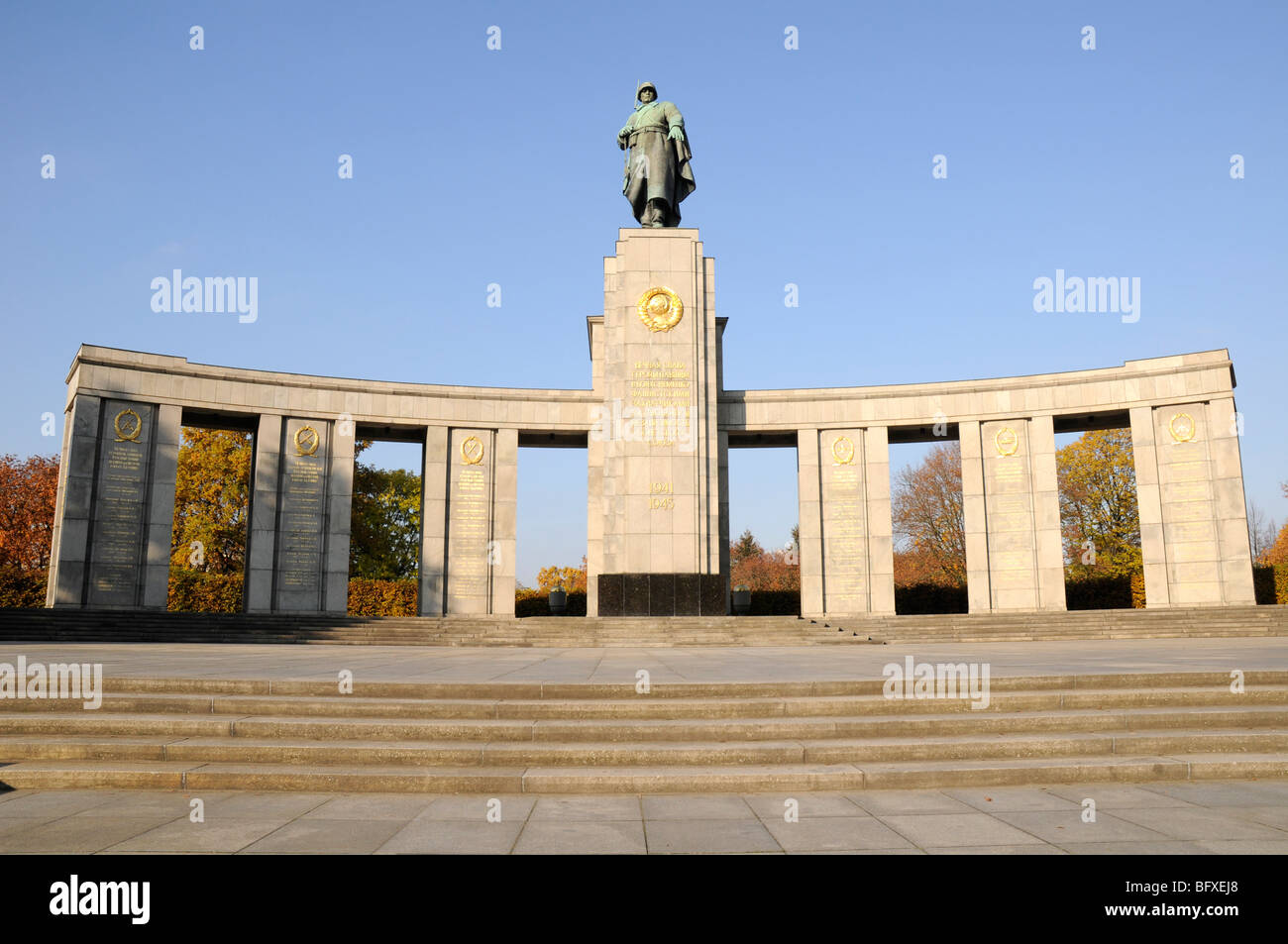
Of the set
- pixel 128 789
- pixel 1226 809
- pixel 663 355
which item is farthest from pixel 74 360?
pixel 1226 809

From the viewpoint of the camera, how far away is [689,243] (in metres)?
31.4

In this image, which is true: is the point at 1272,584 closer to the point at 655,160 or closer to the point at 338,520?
the point at 655,160

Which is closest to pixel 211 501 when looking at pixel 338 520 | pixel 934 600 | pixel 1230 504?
pixel 338 520

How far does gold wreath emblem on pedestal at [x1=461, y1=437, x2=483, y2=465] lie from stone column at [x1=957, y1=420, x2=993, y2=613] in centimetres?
2013

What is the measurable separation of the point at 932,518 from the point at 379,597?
40166mm

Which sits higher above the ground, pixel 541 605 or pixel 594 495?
pixel 594 495

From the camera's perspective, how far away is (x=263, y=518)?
1238 inches

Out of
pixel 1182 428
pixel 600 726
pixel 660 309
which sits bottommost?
pixel 600 726

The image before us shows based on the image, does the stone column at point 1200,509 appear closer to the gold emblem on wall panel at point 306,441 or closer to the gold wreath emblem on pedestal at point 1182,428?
the gold wreath emblem on pedestal at point 1182,428

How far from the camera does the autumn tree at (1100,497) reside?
4878cm

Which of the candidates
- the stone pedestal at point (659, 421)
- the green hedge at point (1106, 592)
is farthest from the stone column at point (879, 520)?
the green hedge at point (1106, 592)
